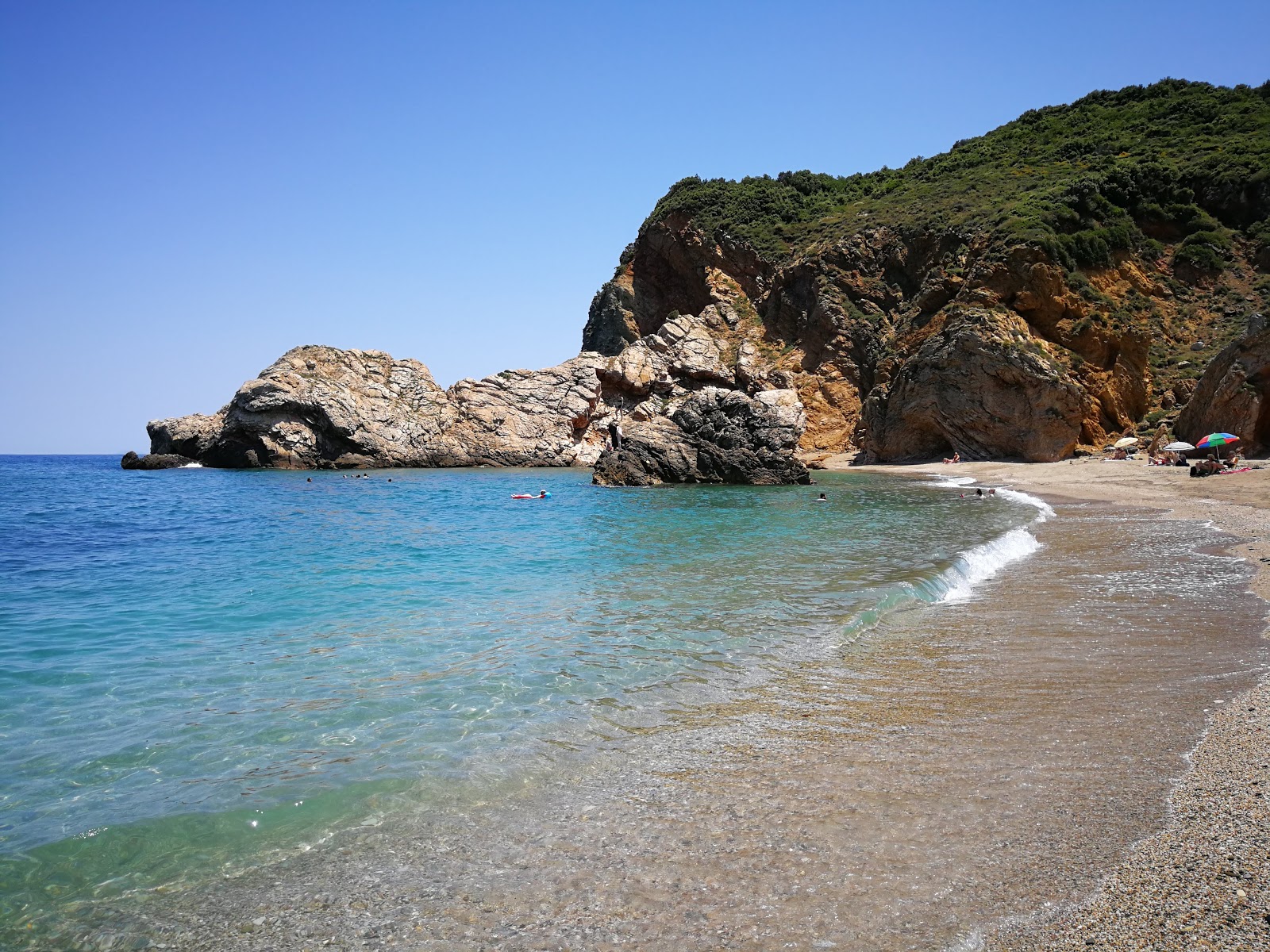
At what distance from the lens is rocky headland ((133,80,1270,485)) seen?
4103 cm

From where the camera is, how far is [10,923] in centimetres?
364

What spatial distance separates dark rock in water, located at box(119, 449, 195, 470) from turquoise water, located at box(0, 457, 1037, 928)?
1788 inches

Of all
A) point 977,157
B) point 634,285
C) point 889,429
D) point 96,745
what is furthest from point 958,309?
point 96,745

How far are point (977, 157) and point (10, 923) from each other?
76541 millimetres

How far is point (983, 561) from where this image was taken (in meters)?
13.7

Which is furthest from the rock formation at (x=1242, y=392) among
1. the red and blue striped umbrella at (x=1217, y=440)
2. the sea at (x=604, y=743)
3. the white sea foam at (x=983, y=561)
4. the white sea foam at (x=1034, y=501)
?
the sea at (x=604, y=743)

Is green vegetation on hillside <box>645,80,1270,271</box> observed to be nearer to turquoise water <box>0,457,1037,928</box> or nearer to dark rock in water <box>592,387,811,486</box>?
dark rock in water <box>592,387,811,486</box>

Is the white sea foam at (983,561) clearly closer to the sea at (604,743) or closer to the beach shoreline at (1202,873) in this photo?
the sea at (604,743)

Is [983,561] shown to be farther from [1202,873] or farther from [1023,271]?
[1023,271]

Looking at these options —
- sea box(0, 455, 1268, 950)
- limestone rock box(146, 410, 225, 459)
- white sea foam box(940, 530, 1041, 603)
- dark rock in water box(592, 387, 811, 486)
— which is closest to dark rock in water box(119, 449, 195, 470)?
limestone rock box(146, 410, 225, 459)

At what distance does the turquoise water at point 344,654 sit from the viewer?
15.5 feet

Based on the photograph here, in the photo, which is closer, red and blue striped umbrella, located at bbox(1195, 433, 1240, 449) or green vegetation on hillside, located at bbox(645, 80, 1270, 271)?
red and blue striped umbrella, located at bbox(1195, 433, 1240, 449)

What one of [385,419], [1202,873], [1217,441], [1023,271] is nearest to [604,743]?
[1202,873]

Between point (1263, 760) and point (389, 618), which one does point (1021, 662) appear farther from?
point (389, 618)
